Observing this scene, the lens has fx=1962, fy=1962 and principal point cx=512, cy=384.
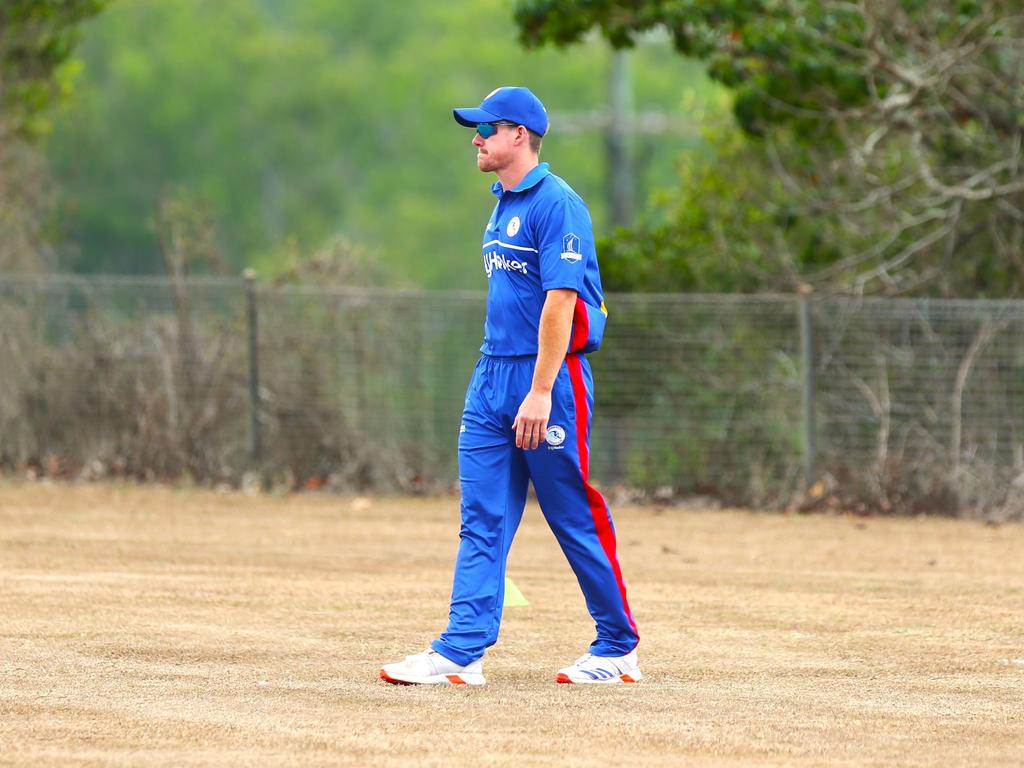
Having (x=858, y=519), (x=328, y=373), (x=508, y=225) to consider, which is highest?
(x=508, y=225)

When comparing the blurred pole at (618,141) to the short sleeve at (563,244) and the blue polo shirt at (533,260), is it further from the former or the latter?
the short sleeve at (563,244)

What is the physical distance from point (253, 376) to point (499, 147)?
896 centimetres

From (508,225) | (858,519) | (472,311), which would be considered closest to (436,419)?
(472,311)

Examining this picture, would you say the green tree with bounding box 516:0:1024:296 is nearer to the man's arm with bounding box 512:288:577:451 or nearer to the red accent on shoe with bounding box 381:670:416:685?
the man's arm with bounding box 512:288:577:451

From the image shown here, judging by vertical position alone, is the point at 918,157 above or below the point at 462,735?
above

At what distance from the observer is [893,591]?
10859mm

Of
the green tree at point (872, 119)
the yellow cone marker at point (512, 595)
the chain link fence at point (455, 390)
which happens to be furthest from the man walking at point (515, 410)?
the green tree at point (872, 119)

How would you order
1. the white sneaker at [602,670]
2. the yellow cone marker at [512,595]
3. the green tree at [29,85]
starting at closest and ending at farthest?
the white sneaker at [602,670], the yellow cone marker at [512,595], the green tree at [29,85]

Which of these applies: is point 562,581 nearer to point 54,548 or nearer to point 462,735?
point 54,548

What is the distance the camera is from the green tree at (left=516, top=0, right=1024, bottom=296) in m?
16.0

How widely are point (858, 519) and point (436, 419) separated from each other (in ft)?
11.4

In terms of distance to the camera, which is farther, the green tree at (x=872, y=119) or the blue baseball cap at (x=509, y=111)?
the green tree at (x=872, y=119)

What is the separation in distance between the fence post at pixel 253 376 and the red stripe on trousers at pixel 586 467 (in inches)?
349

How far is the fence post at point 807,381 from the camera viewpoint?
15.2m
